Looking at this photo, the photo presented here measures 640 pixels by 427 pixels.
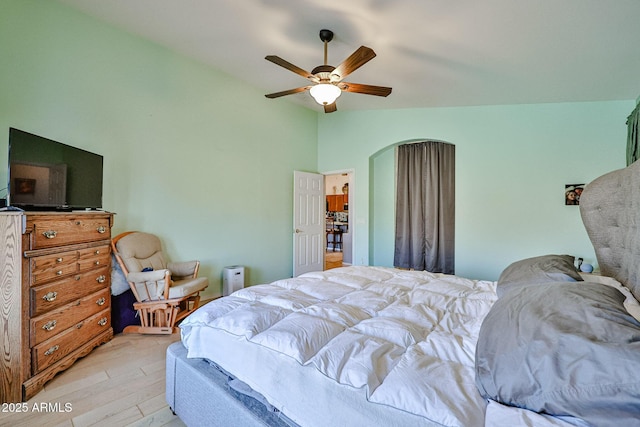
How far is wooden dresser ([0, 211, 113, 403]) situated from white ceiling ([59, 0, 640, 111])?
2155 mm

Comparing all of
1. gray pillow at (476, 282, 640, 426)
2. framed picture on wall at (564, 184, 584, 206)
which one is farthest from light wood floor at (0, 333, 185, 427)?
framed picture on wall at (564, 184, 584, 206)

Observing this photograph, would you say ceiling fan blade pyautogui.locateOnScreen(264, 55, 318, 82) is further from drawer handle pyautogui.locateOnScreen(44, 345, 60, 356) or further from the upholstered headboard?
drawer handle pyautogui.locateOnScreen(44, 345, 60, 356)

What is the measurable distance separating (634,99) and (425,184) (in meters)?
2.79

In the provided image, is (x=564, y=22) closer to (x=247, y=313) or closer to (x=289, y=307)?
(x=289, y=307)

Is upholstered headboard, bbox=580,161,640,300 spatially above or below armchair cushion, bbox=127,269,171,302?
above

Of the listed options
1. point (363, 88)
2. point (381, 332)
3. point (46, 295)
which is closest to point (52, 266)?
point (46, 295)

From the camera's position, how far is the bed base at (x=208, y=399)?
1211mm

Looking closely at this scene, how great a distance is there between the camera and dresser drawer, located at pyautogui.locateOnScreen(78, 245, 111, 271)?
8.10 ft

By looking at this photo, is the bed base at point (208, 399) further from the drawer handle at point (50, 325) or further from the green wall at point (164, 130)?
the green wall at point (164, 130)

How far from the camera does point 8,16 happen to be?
2502 mm

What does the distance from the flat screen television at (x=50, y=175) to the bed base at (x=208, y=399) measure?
1639 mm

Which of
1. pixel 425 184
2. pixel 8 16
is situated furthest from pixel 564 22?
pixel 8 16

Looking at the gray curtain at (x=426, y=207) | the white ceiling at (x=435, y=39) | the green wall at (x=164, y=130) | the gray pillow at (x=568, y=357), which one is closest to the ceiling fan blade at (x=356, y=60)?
the white ceiling at (x=435, y=39)

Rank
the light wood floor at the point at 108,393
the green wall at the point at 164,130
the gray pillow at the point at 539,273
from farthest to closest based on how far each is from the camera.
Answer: the green wall at the point at 164,130 < the light wood floor at the point at 108,393 < the gray pillow at the point at 539,273
